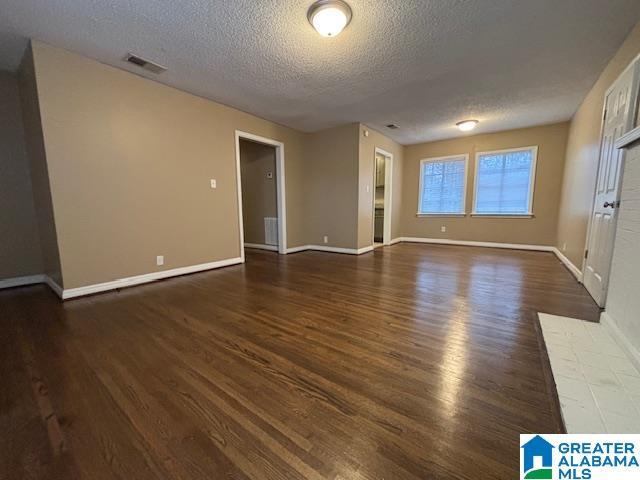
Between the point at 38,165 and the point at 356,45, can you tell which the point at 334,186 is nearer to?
the point at 356,45

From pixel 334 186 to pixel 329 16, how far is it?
3319 mm

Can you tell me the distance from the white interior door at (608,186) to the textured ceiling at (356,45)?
0.52m

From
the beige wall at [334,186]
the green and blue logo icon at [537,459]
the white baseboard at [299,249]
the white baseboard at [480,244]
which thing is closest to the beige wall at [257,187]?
the beige wall at [334,186]

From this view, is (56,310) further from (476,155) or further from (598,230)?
(476,155)

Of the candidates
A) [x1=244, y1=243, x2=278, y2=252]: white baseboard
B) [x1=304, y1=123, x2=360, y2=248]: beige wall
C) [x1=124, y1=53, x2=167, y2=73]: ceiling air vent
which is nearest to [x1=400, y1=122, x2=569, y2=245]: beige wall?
[x1=304, y1=123, x2=360, y2=248]: beige wall

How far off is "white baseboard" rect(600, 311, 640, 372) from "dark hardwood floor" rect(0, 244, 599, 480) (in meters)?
0.29

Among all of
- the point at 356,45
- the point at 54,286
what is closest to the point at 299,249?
the point at 54,286

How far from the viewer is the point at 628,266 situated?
1742mm

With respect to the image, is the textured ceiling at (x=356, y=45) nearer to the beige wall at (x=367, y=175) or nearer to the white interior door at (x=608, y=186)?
the white interior door at (x=608, y=186)

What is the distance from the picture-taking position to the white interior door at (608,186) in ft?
7.18

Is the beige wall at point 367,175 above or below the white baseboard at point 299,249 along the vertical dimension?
above

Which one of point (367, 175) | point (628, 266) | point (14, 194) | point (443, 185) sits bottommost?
point (628, 266)

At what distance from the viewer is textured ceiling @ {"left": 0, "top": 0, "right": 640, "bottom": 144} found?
1985 millimetres

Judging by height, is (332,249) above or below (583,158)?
below
